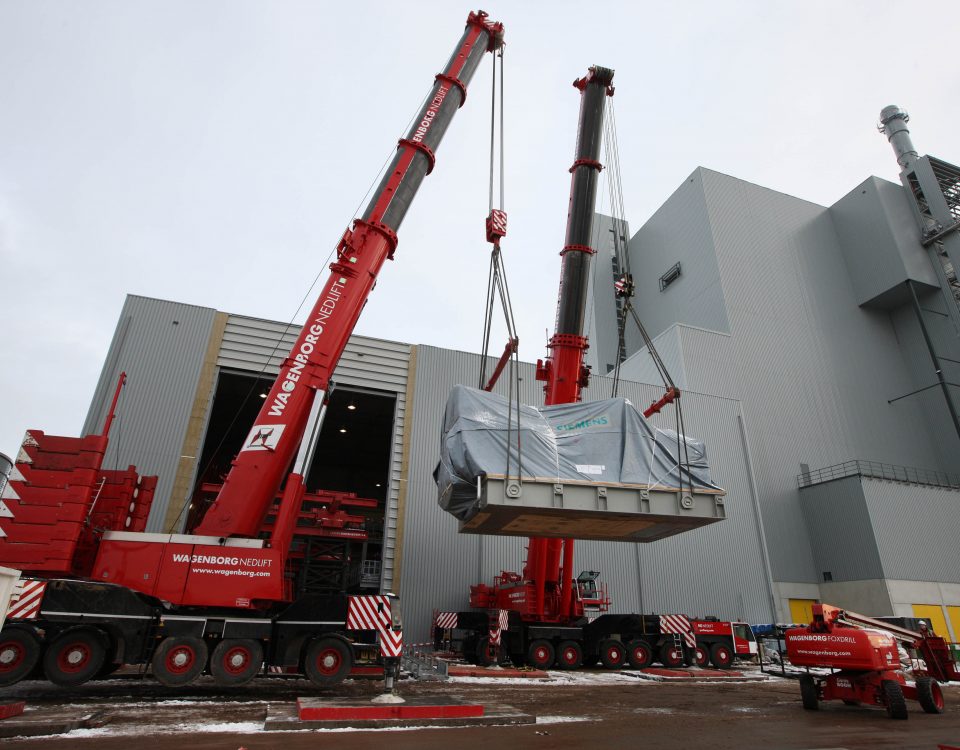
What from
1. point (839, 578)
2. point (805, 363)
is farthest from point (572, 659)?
point (805, 363)

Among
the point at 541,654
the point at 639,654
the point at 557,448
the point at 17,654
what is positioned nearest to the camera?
the point at 17,654

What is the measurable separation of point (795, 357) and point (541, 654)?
21.8 metres

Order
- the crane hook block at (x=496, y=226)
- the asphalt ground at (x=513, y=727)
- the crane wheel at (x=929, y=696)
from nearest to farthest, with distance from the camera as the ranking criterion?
the asphalt ground at (x=513, y=727), the crane wheel at (x=929, y=696), the crane hook block at (x=496, y=226)

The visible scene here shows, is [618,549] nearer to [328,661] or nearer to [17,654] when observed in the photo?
[328,661]

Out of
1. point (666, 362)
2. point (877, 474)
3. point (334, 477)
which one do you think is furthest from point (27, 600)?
point (877, 474)

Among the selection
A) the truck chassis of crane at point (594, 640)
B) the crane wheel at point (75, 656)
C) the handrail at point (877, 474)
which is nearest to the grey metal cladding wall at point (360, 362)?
the truck chassis of crane at point (594, 640)

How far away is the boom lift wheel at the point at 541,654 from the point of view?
14469 mm

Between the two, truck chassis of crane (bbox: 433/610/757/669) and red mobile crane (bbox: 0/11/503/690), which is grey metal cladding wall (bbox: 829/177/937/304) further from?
red mobile crane (bbox: 0/11/503/690)

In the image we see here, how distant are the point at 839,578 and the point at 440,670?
1843cm

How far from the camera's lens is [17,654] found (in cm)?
805

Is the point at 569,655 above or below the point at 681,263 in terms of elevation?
below

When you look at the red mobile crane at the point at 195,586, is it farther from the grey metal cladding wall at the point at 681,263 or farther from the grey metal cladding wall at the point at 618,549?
the grey metal cladding wall at the point at 681,263

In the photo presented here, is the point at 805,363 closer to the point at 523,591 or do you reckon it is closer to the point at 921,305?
the point at 921,305

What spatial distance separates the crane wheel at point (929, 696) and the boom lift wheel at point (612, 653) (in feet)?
24.2
